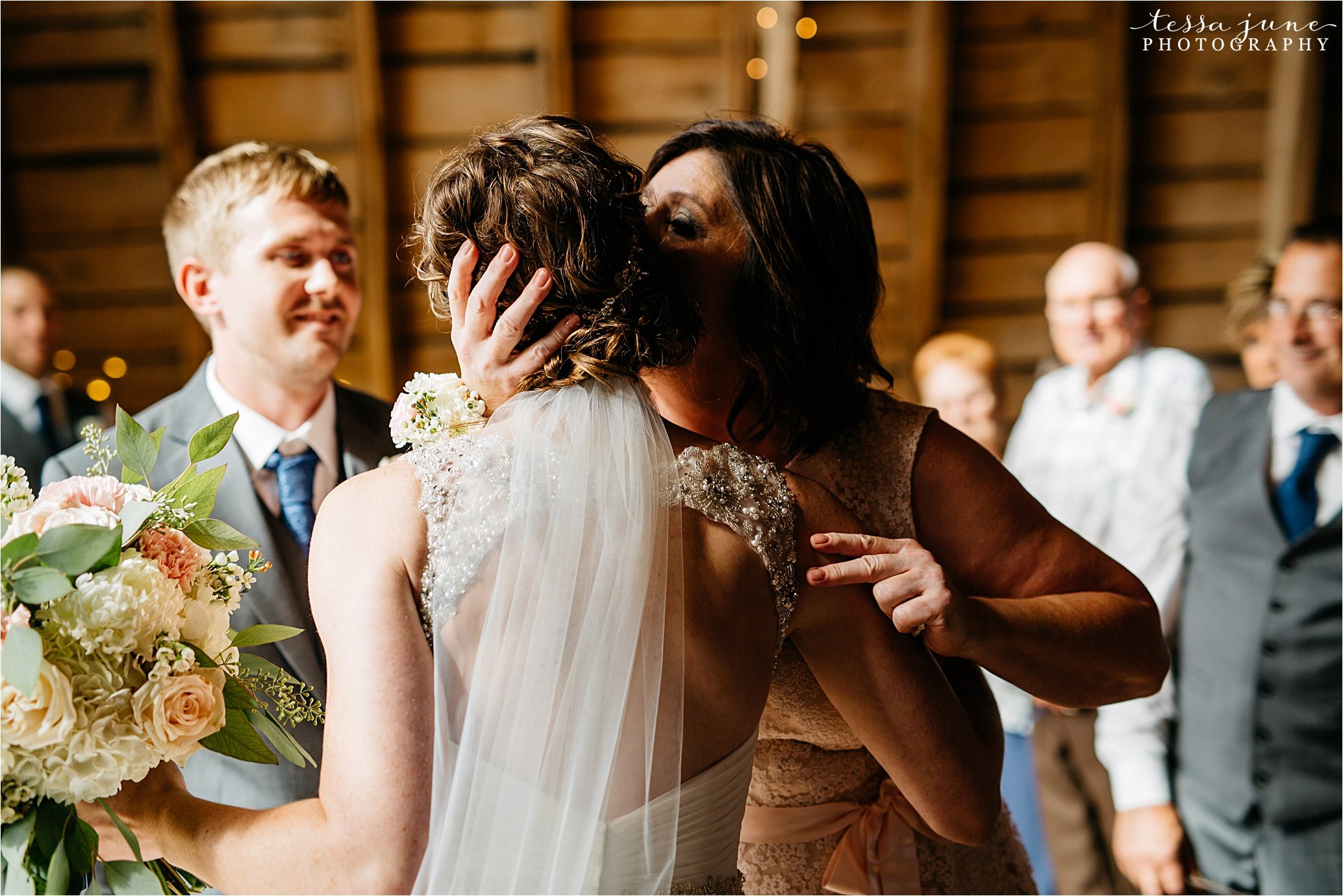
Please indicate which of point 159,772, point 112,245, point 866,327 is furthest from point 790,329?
point 112,245

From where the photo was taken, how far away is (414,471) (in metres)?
1.13

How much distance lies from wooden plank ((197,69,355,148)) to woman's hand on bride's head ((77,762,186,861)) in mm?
4017

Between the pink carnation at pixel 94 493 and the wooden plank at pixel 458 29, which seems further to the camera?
the wooden plank at pixel 458 29

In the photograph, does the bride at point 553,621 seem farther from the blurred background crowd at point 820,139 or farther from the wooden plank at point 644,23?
the wooden plank at point 644,23

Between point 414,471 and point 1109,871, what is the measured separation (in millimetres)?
3317

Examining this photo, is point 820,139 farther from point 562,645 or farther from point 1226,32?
point 562,645

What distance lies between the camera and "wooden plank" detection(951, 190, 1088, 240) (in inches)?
189

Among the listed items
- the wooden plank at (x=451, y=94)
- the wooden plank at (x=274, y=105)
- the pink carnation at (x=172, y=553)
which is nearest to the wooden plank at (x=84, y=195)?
the wooden plank at (x=274, y=105)

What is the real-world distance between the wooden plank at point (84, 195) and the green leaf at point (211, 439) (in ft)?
12.7

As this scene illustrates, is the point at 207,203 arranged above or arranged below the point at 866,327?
above

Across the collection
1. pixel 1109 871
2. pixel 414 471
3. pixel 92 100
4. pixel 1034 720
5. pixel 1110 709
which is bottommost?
pixel 1109 871

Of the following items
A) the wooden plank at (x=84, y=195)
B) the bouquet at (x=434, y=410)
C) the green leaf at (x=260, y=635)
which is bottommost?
the green leaf at (x=260, y=635)

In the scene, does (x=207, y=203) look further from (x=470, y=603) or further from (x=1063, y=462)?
(x=1063, y=462)

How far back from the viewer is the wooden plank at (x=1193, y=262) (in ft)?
15.7
